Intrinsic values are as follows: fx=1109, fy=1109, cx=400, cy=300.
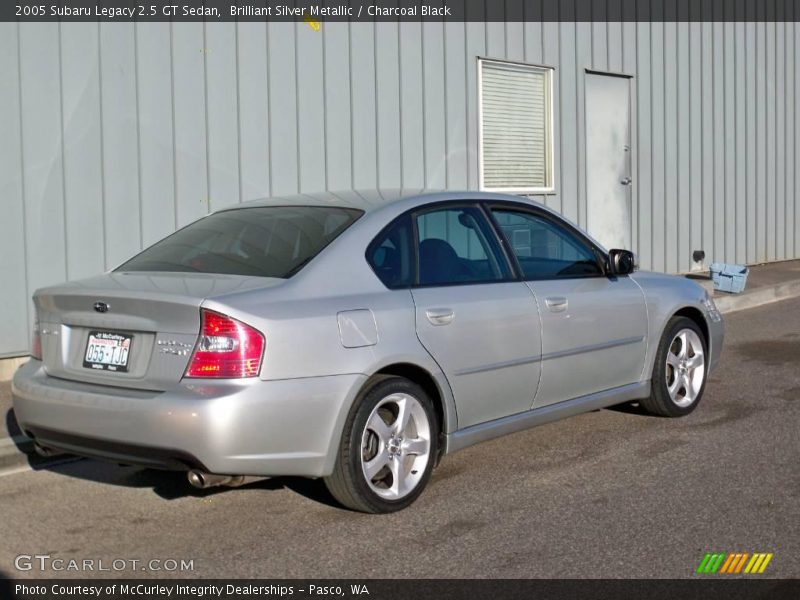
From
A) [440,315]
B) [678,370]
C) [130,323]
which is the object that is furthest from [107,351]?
[678,370]

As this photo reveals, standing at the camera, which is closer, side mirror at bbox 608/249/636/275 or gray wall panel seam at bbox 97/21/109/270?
side mirror at bbox 608/249/636/275

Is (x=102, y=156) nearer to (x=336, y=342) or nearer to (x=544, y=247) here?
(x=544, y=247)

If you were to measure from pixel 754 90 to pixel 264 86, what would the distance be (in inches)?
372

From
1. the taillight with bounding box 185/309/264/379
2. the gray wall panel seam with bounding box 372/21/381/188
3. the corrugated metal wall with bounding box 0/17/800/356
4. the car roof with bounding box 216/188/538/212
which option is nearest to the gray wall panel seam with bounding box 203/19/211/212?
the corrugated metal wall with bounding box 0/17/800/356

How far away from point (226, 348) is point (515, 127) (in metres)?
8.79

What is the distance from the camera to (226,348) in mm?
4641

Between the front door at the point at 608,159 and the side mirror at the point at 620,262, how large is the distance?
7336mm

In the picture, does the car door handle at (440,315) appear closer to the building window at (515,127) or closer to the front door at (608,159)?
the building window at (515,127)

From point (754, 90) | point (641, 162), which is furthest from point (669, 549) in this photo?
point (754, 90)

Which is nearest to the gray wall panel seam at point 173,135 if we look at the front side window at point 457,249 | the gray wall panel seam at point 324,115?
the gray wall panel seam at point 324,115

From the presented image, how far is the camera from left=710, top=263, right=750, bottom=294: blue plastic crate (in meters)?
13.3

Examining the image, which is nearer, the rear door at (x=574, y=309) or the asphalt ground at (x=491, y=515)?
the asphalt ground at (x=491, y=515)

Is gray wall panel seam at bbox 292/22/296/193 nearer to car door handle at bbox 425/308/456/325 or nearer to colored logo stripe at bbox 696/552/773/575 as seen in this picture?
car door handle at bbox 425/308/456/325

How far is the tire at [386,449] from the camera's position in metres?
4.99
